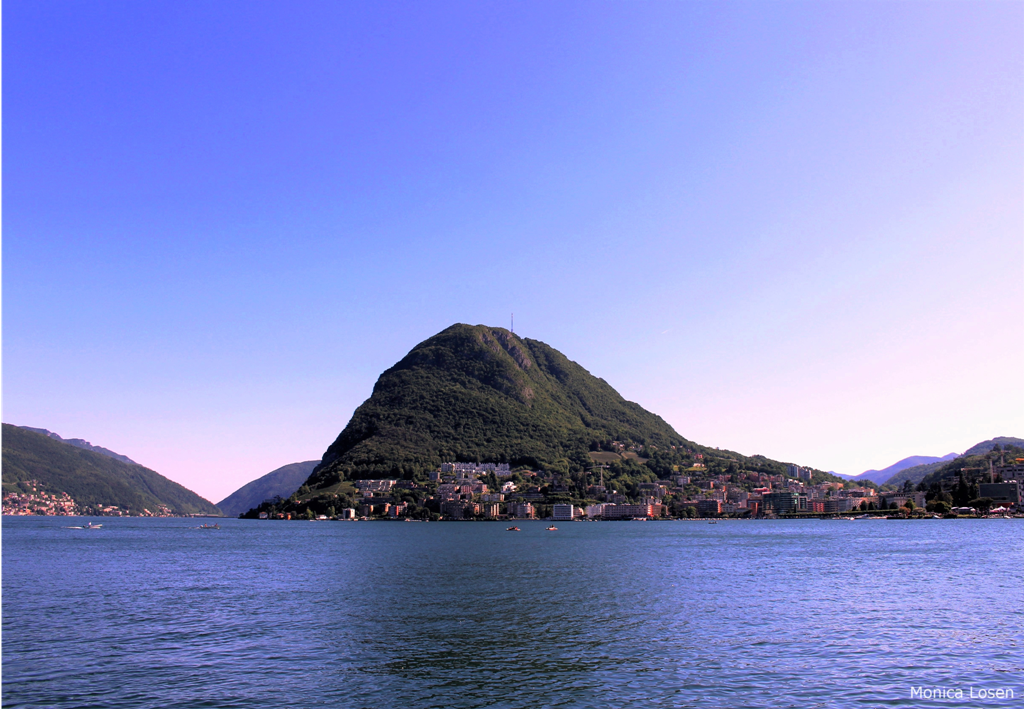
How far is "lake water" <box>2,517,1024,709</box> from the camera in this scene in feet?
71.0

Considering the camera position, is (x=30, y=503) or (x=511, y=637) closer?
(x=30, y=503)

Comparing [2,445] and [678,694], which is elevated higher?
[2,445]

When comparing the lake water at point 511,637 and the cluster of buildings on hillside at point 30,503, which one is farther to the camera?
A: the lake water at point 511,637

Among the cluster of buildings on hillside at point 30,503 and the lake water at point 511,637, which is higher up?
the cluster of buildings on hillside at point 30,503

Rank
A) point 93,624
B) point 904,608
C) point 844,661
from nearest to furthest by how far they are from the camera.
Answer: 1. point 844,661
2. point 93,624
3. point 904,608

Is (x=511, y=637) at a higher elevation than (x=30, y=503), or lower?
lower

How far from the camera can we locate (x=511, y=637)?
30.1 m

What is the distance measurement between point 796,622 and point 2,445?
3389 cm

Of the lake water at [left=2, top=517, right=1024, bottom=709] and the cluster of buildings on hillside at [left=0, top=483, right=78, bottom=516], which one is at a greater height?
the cluster of buildings on hillside at [left=0, top=483, right=78, bottom=516]

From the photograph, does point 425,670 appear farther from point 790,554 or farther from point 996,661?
point 790,554

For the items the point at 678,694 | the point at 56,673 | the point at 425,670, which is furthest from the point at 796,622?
the point at 56,673

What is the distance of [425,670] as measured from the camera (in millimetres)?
24469

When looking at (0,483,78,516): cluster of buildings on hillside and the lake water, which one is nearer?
(0,483,78,516): cluster of buildings on hillside

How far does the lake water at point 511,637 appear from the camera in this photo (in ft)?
71.0
